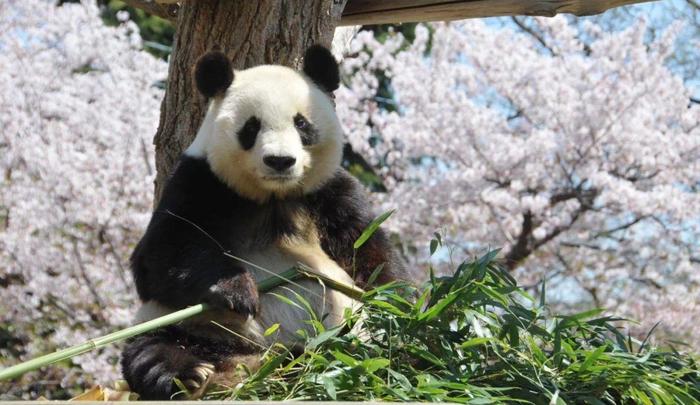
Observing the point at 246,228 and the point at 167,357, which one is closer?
the point at 167,357

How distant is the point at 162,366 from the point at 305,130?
104 centimetres

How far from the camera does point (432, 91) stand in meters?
10.0

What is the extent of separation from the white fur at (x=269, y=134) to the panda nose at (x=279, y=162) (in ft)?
0.06

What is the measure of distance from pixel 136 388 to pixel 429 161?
26.5 feet

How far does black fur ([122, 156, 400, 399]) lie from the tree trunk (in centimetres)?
67

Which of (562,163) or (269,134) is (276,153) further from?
(562,163)

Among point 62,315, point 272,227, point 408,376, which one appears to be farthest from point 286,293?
point 62,315

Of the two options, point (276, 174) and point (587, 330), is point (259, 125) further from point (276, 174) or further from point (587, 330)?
point (587, 330)

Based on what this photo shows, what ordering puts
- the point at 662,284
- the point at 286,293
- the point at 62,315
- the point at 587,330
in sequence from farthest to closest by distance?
the point at 662,284, the point at 62,315, the point at 286,293, the point at 587,330

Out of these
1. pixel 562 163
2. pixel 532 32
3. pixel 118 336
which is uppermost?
pixel 532 32

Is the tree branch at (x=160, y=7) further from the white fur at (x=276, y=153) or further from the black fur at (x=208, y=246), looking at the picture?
the black fur at (x=208, y=246)

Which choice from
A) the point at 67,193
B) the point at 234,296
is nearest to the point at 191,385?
the point at 234,296

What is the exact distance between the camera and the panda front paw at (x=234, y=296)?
124 inches

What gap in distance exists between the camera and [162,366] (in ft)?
9.96
